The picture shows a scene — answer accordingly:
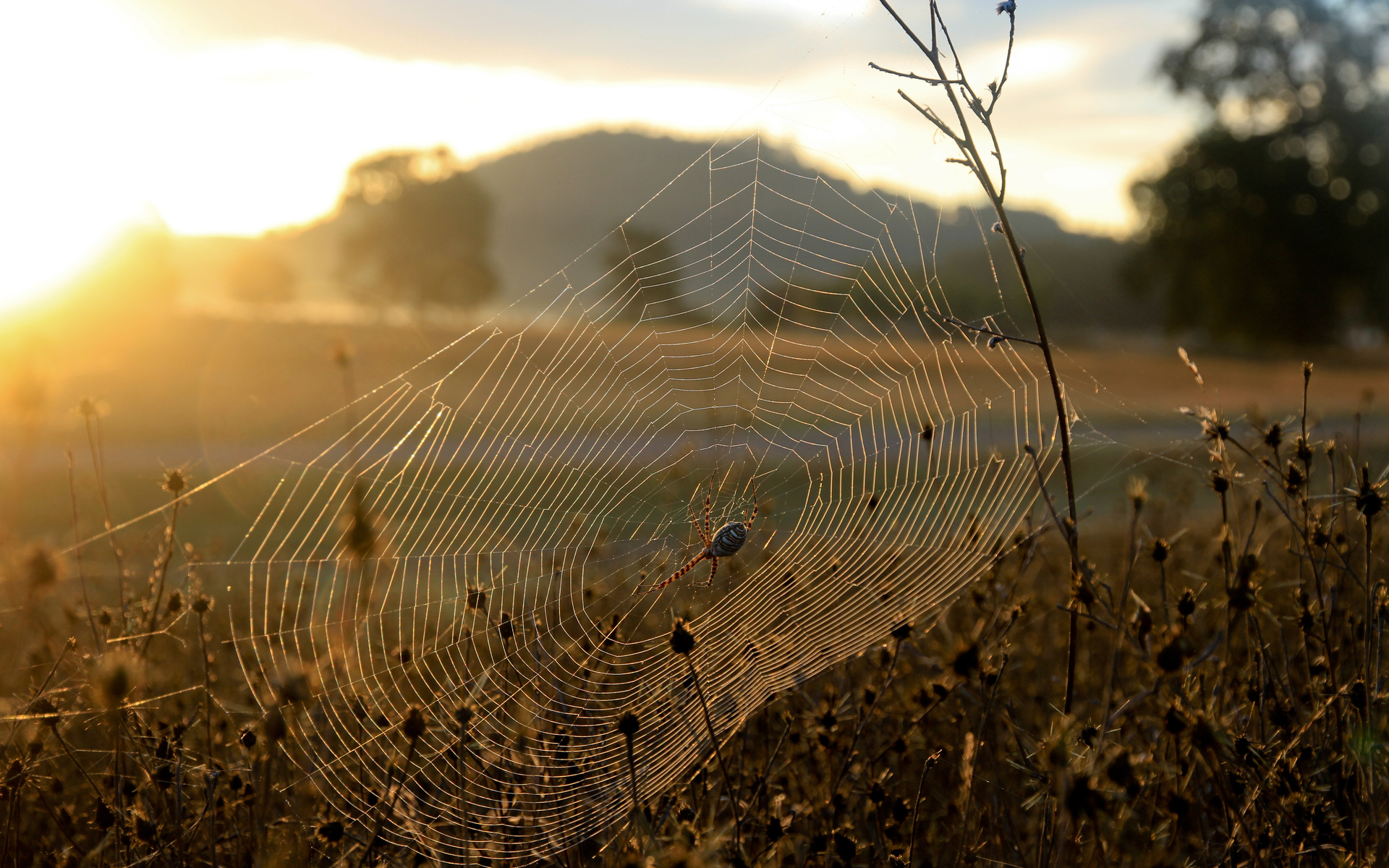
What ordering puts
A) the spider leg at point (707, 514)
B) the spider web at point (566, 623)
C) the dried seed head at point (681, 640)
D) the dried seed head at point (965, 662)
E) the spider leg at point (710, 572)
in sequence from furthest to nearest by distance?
the spider leg at point (707, 514)
the spider leg at point (710, 572)
the spider web at point (566, 623)
the dried seed head at point (681, 640)
the dried seed head at point (965, 662)

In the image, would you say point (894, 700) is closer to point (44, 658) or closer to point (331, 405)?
point (44, 658)

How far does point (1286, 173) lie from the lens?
35.7 meters

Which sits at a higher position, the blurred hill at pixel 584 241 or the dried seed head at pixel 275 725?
the blurred hill at pixel 584 241

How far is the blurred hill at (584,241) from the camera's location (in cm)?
5941

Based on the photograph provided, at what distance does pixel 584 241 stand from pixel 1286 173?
91772 mm

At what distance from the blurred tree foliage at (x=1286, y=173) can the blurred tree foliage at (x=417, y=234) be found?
40541 mm

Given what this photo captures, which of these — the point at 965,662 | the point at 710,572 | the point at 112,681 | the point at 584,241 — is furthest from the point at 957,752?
the point at 584,241

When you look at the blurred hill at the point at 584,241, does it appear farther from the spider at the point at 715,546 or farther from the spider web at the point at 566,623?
the spider at the point at 715,546

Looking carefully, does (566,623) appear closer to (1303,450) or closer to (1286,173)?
(1303,450)

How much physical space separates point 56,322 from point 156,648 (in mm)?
27661

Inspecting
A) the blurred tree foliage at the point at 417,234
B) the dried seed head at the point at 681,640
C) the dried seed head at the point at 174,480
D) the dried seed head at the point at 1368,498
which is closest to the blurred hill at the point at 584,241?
the blurred tree foliage at the point at 417,234

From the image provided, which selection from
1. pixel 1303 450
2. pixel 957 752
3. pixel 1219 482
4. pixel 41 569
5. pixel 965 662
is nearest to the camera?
pixel 965 662

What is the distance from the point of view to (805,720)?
242 cm

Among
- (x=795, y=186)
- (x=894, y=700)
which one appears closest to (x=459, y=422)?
(x=894, y=700)
